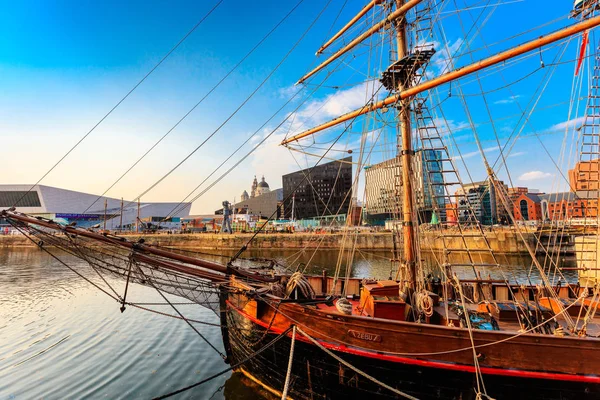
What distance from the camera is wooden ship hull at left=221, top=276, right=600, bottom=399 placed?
5.90 meters

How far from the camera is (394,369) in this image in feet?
21.1

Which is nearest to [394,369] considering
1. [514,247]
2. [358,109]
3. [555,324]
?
[555,324]

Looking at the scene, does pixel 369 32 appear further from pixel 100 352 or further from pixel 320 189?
pixel 320 189

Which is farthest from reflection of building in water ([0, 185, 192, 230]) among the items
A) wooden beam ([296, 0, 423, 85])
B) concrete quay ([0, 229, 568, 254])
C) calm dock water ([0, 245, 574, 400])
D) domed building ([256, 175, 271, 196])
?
wooden beam ([296, 0, 423, 85])

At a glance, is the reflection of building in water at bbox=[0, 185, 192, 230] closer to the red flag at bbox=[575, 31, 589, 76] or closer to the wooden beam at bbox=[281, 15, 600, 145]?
the wooden beam at bbox=[281, 15, 600, 145]

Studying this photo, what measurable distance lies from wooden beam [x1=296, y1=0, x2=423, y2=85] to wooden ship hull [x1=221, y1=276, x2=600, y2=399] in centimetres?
1123

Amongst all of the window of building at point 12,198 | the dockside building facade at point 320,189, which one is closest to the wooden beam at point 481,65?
the dockside building facade at point 320,189

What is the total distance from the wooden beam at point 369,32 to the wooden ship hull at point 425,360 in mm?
11230

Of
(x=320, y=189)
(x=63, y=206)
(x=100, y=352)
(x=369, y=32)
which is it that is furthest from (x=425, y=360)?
(x=63, y=206)

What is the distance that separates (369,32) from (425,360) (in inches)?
525

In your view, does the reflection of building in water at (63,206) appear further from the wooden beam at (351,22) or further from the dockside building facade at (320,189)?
the wooden beam at (351,22)

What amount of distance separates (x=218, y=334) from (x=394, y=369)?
26.8 ft

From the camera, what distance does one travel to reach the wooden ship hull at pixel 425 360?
590 cm

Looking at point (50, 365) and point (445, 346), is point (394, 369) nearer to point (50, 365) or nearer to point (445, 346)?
point (445, 346)
